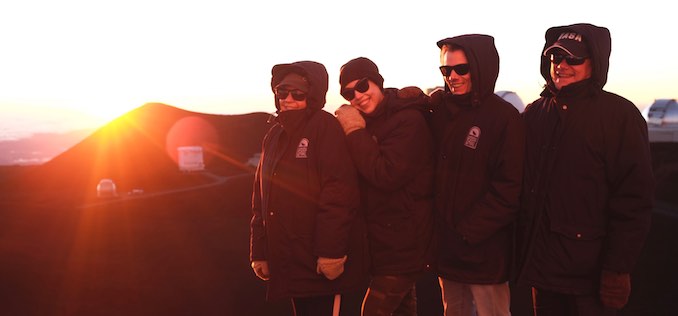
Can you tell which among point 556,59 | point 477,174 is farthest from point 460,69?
point 477,174

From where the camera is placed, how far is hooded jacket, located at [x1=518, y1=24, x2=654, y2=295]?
2.93m

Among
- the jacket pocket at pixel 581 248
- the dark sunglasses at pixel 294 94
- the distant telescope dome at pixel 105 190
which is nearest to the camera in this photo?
the jacket pocket at pixel 581 248

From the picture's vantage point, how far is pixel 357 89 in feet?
11.5

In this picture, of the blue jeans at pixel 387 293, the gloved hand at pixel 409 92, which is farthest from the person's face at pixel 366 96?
the blue jeans at pixel 387 293

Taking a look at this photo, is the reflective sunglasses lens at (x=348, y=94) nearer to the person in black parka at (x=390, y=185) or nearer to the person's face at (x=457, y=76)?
the person in black parka at (x=390, y=185)

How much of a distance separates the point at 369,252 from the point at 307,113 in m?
1.03

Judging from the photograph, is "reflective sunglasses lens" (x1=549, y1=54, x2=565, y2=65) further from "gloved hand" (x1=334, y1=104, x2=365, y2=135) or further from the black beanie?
"gloved hand" (x1=334, y1=104, x2=365, y2=135)

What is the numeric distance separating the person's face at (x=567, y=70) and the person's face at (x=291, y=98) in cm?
156

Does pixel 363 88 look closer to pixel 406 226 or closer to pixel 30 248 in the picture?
pixel 406 226

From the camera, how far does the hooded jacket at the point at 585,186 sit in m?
2.93

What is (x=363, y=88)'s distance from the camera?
3.50 metres

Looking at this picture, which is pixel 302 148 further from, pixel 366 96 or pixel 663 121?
pixel 663 121

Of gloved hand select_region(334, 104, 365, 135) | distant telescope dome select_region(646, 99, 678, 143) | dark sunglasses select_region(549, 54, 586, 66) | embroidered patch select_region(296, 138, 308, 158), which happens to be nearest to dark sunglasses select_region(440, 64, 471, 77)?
dark sunglasses select_region(549, 54, 586, 66)

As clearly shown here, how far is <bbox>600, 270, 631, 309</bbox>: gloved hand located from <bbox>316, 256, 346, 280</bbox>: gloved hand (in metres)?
1.53
